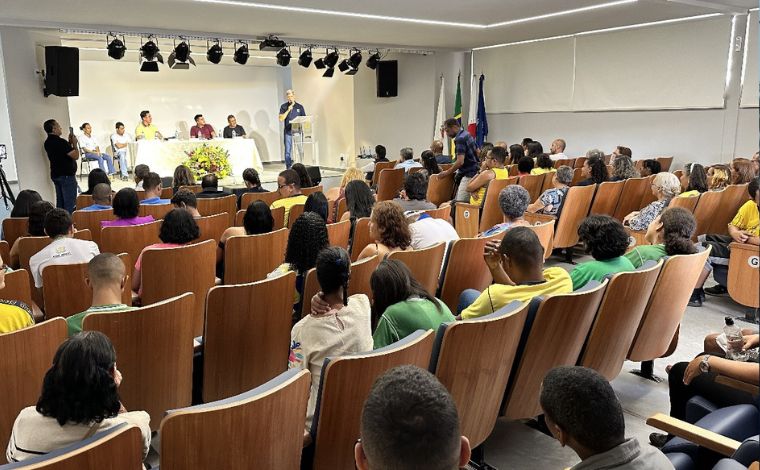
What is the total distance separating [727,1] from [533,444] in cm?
749

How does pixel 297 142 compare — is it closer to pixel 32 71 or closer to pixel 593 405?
pixel 32 71

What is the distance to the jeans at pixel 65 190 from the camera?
332 inches

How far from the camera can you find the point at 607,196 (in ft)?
19.3

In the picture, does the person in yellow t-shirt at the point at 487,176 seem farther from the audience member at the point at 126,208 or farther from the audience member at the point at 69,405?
the audience member at the point at 69,405

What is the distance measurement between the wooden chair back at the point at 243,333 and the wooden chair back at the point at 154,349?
12 centimetres

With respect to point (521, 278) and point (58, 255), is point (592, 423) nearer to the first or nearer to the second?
point (521, 278)

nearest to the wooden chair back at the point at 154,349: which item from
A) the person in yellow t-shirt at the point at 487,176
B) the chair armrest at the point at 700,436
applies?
the chair armrest at the point at 700,436

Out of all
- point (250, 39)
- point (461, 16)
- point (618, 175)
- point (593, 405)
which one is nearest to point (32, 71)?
point (250, 39)

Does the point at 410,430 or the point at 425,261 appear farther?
the point at 425,261

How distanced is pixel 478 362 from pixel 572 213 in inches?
154

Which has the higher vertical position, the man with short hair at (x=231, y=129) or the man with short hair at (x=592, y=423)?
the man with short hair at (x=231, y=129)

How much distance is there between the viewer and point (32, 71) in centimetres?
869

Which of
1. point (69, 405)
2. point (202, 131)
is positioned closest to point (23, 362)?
point (69, 405)

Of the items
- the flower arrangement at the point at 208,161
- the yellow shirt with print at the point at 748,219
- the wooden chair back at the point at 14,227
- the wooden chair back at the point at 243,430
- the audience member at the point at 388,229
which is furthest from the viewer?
the flower arrangement at the point at 208,161
